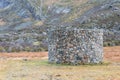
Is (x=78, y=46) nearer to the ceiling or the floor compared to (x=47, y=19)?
nearer to the ceiling

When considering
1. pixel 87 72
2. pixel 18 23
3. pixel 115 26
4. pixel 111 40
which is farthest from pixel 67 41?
pixel 18 23

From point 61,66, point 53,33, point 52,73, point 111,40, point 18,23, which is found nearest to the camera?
point 52,73

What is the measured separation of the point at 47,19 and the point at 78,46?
84.7 metres

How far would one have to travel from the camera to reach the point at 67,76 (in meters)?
25.0

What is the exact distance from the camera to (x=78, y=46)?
3244 centimetres

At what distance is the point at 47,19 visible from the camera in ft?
383

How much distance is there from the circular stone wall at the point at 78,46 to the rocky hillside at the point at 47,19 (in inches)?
948

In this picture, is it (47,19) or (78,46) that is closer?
(78,46)

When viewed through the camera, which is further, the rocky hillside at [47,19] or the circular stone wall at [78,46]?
the rocky hillside at [47,19]

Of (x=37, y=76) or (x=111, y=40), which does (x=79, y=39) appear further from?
(x=111, y=40)

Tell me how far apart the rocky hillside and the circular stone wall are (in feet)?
79.0

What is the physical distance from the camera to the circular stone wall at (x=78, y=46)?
32.5 m

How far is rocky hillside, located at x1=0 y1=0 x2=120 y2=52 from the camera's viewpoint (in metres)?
69.5

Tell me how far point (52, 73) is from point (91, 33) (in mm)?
7270
